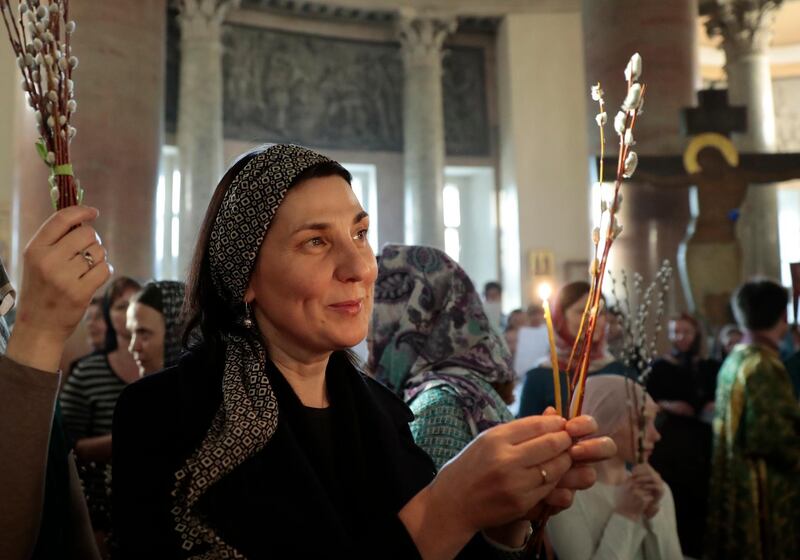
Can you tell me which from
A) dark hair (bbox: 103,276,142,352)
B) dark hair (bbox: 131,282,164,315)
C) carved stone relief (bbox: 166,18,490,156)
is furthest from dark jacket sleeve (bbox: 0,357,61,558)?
carved stone relief (bbox: 166,18,490,156)

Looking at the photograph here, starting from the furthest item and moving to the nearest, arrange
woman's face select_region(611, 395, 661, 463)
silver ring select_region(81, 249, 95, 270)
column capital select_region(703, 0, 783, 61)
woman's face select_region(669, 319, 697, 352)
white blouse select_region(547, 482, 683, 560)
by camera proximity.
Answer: column capital select_region(703, 0, 783, 61) < woman's face select_region(669, 319, 697, 352) < woman's face select_region(611, 395, 661, 463) < white blouse select_region(547, 482, 683, 560) < silver ring select_region(81, 249, 95, 270)

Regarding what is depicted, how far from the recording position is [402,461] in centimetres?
144

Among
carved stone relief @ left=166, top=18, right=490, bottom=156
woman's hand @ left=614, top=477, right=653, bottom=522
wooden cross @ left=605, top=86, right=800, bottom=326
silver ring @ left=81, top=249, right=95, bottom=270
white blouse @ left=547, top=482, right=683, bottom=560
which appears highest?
carved stone relief @ left=166, top=18, right=490, bottom=156

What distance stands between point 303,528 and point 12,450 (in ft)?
1.52

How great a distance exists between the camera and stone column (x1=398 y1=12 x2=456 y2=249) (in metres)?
14.4

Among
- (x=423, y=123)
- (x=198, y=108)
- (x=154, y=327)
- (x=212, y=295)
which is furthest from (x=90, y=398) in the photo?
(x=423, y=123)

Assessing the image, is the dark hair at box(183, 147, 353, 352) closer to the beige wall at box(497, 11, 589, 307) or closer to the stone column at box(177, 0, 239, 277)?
the stone column at box(177, 0, 239, 277)

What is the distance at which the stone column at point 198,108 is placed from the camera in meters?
12.7

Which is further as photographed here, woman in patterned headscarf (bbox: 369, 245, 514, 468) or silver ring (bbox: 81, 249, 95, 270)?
woman in patterned headscarf (bbox: 369, 245, 514, 468)

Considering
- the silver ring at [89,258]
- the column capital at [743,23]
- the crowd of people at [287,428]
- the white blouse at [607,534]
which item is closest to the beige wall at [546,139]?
the column capital at [743,23]

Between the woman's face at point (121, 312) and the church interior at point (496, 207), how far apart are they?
0.07ft

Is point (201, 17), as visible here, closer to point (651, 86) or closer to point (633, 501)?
point (651, 86)

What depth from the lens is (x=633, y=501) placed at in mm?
2139

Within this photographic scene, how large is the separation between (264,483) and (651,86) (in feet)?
23.5
